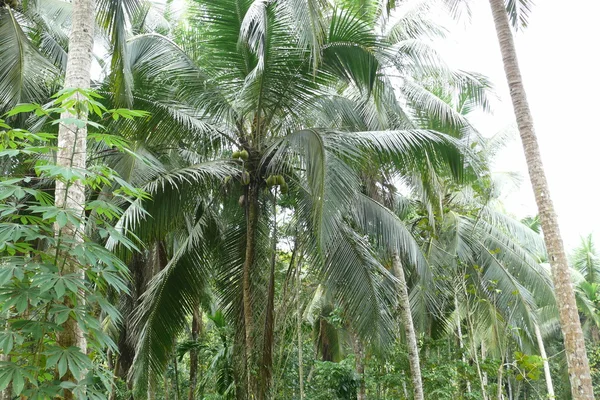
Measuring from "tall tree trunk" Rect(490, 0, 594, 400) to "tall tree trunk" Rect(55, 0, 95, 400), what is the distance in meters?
4.81

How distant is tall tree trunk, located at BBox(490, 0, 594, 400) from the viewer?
600 centimetres

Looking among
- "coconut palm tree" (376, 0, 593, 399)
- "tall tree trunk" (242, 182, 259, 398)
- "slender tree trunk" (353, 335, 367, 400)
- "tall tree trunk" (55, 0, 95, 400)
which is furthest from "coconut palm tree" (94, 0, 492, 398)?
"slender tree trunk" (353, 335, 367, 400)

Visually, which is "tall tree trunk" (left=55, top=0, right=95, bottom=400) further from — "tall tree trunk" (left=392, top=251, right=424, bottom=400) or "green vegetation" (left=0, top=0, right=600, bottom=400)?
"tall tree trunk" (left=392, top=251, right=424, bottom=400)

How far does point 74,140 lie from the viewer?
4.22 meters

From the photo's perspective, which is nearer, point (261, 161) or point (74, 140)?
point (74, 140)

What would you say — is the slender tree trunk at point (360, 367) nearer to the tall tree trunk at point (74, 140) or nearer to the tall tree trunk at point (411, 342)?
the tall tree trunk at point (411, 342)

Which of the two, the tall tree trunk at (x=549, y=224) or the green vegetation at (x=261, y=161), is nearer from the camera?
the tall tree trunk at (x=549, y=224)

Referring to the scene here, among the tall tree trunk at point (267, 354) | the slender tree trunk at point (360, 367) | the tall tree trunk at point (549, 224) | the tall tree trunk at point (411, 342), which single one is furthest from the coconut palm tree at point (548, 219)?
the slender tree trunk at point (360, 367)

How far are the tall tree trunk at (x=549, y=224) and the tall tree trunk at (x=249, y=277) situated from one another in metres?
3.42

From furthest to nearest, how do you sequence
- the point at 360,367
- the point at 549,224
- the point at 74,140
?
the point at 360,367 < the point at 549,224 < the point at 74,140

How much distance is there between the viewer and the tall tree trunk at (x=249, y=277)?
6980 mm

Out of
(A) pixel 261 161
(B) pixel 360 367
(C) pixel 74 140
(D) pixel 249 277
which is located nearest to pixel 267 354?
(D) pixel 249 277

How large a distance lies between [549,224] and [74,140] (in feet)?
16.5

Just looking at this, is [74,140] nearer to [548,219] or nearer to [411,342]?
[548,219]
